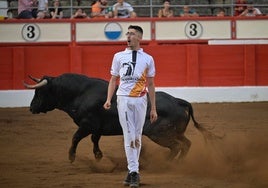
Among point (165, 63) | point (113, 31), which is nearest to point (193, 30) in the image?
point (165, 63)

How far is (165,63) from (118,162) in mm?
7650

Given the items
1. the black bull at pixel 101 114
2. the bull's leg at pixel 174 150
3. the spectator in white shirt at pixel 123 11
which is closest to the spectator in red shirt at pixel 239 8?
the spectator in white shirt at pixel 123 11

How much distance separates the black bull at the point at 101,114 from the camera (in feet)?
25.6

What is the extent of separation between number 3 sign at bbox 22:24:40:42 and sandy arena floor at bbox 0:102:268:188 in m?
4.29

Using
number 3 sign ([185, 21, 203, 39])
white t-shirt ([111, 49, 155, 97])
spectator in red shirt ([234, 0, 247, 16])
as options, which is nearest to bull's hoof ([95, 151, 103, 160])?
white t-shirt ([111, 49, 155, 97])

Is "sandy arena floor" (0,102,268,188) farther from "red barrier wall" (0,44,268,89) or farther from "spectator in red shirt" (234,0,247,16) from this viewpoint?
"spectator in red shirt" (234,0,247,16)

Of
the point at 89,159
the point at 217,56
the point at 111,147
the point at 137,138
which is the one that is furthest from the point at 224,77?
the point at 137,138

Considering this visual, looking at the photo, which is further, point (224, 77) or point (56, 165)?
point (224, 77)

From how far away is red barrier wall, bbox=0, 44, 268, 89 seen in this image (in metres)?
15.4

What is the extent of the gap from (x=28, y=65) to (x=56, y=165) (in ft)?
25.5

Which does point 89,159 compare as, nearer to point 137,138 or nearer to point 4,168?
point 4,168

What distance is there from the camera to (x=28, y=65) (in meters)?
15.5

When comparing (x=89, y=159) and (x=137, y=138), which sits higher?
(x=137, y=138)

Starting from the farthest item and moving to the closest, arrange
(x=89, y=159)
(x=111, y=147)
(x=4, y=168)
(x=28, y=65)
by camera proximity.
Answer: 1. (x=28, y=65)
2. (x=111, y=147)
3. (x=89, y=159)
4. (x=4, y=168)
